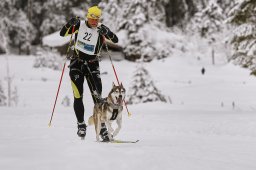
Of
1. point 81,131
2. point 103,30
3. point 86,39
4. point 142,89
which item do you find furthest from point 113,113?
point 142,89

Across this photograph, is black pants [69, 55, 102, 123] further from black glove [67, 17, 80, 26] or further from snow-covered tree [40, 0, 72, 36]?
snow-covered tree [40, 0, 72, 36]

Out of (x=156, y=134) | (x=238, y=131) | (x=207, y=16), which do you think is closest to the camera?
(x=156, y=134)

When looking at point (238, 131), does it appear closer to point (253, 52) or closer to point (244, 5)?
point (253, 52)

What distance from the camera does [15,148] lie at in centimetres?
677

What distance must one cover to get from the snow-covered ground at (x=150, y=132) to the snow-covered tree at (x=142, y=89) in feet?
1.80

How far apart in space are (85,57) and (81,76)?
0.34 m

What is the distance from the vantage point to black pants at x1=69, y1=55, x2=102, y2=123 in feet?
28.2

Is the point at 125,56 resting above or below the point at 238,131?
above

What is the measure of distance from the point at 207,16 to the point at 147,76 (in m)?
35.9

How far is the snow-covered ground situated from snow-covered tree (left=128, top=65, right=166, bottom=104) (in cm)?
55

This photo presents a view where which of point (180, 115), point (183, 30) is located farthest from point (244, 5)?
point (183, 30)

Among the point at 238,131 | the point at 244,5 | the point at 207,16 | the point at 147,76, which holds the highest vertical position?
the point at 207,16

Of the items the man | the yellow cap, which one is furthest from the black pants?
the yellow cap

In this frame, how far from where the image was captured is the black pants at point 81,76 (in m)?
8.59
